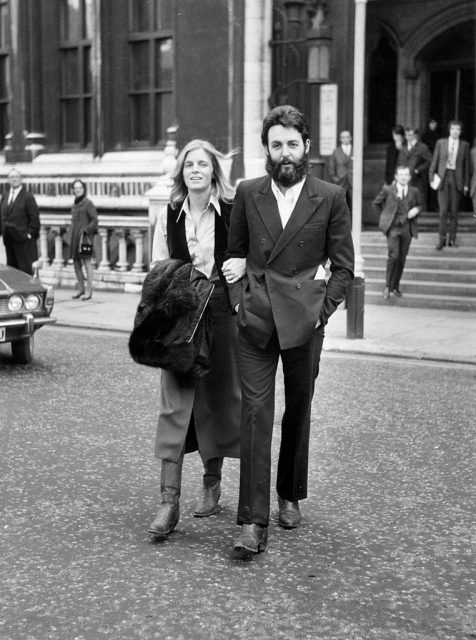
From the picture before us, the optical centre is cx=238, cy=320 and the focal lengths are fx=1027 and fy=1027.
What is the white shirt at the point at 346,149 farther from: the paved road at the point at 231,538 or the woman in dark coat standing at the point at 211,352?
the woman in dark coat standing at the point at 211,352

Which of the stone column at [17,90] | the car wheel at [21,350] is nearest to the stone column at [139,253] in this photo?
the stone column at [17,90]

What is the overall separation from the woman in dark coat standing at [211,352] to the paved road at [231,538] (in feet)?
1.05

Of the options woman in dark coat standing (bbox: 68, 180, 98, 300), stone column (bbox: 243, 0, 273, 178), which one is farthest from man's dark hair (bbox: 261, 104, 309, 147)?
stone column (bbox: 243, 0, 273, 178)


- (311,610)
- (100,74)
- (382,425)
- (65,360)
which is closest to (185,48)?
(100,74)

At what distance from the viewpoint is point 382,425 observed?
7246mm

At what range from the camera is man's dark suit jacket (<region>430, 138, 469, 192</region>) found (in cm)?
1513

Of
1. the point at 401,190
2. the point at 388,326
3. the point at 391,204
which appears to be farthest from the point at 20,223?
the point at 388,326

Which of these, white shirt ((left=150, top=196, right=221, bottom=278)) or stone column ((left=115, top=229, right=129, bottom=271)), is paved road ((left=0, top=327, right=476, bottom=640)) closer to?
white shirt ((left=150, top=196, right=221, bottom=278))

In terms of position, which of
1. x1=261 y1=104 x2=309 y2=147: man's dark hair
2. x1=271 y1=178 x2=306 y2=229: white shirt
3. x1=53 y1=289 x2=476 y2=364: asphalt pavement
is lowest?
x1=53 y1=289 x2=476 y2=364: asphalt pavement

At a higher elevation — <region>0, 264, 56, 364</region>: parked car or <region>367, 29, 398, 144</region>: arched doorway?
<region>367, 29, 398, 144</region>: arched doorway

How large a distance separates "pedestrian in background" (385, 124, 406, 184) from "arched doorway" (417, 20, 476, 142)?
3.59 ft

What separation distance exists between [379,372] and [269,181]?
202 inches

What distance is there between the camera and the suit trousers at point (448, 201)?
15.1 metres

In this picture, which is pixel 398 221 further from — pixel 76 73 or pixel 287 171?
pixel 287 171
